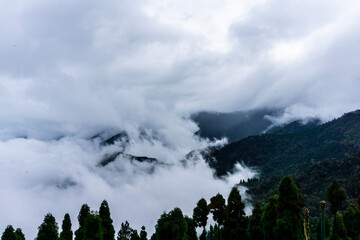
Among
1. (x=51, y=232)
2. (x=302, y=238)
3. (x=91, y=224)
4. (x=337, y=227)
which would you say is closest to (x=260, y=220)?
(x=337, y=227)

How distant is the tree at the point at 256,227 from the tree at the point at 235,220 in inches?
87.9

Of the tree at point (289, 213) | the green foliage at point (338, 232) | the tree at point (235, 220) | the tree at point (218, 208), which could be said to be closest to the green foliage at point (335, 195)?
the green foliage at point (338, 232)

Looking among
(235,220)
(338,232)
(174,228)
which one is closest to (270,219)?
(235,220)

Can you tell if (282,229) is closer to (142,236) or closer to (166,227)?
(166,227)

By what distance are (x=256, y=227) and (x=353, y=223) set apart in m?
16.7

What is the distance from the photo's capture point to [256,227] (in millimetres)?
62844

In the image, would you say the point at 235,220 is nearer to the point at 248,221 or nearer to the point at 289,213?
the point at 248,221

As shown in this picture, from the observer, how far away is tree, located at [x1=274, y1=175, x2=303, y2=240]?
46.9 m

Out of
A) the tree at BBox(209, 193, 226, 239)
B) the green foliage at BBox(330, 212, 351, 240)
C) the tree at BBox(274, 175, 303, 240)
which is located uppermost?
the tree at BBox(209, 193, 226, 239)

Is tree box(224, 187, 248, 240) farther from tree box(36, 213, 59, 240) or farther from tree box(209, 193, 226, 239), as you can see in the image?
tree box(36, 213, 59, 240)

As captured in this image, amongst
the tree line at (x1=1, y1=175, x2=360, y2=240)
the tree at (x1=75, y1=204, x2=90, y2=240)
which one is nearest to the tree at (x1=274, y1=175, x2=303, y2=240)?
the tree line at (x1=1, y1=175, x2=360, y2=240)

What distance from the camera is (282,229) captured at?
1864 inches

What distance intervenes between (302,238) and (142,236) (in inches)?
2845

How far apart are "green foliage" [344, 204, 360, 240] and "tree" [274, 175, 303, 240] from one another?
Result: 66.7 ft
